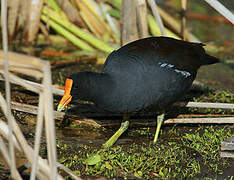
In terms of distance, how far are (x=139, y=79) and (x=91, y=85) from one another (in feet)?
1.40

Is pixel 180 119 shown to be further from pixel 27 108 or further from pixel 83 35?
pixel 83 35

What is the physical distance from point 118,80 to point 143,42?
573 millimetres

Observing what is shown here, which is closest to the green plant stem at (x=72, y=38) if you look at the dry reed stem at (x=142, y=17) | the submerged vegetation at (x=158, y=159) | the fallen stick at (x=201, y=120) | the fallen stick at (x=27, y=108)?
the dry reed stem at (x=142, y=17)

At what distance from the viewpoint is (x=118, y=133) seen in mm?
3930

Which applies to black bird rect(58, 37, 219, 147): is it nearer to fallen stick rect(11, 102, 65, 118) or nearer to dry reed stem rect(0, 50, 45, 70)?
fallen stick rect(11, 102, 65, 118)

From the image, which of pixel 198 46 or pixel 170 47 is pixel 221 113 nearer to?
pixel 198 46

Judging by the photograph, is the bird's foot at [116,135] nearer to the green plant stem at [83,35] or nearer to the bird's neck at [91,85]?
the bird's neck at [91,85]

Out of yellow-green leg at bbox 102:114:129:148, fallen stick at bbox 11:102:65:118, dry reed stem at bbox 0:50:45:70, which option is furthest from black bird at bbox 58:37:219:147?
dry reed stem at bbox 0:50:45:70

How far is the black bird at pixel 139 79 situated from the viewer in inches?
131

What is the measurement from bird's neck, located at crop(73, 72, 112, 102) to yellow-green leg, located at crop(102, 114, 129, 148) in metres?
0.55

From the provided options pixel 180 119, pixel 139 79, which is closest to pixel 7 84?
pixel 139 79

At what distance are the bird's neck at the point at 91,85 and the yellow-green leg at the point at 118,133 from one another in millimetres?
546

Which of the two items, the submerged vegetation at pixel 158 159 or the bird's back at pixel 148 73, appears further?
the bird's back at pixel 148 73

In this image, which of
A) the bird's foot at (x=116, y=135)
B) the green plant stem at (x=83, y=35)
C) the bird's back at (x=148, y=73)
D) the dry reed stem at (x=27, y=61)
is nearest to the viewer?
the dry reed stem at (x=27, y=61)
